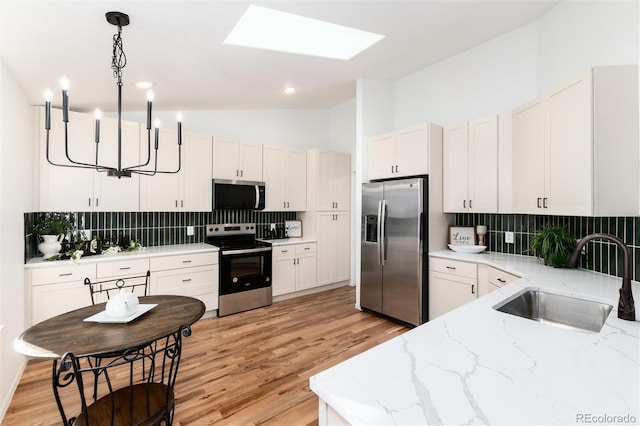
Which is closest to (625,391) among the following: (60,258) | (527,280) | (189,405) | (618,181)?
(527,280)

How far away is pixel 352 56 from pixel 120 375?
369cm

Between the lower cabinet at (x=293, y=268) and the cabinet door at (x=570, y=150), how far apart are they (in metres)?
3.06

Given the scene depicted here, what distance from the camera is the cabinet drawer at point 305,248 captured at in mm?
4469

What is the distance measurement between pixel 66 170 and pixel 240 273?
7.06 ft

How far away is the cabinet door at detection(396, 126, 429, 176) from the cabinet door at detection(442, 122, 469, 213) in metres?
0.29

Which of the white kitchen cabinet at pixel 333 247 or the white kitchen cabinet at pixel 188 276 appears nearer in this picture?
the white kitchen cabinet at pixel 188 276

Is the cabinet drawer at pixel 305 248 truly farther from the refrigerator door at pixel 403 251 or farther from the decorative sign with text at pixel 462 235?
the decorative sign with text at pixel 462 235

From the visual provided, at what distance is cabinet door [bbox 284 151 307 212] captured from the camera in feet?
15.3

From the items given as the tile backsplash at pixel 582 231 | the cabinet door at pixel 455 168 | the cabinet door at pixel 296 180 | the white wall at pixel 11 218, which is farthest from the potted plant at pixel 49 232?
the tile backsplash at pixel 582 231

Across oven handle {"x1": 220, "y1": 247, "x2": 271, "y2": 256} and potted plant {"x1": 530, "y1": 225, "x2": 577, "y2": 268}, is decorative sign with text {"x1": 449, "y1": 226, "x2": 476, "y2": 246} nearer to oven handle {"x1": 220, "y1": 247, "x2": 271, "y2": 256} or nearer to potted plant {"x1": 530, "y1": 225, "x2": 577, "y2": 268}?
potted plant {"x1": 530, "y1": 225, "x2": 577, "y2": 268}

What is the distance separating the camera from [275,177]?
4.52 m

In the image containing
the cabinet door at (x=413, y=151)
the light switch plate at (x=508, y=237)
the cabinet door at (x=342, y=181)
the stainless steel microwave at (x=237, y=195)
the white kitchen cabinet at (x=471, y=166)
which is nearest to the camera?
the white kitchen cabinet at (x=471, y=166)

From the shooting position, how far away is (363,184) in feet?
12.6

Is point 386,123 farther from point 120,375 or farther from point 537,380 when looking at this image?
point 120,375
